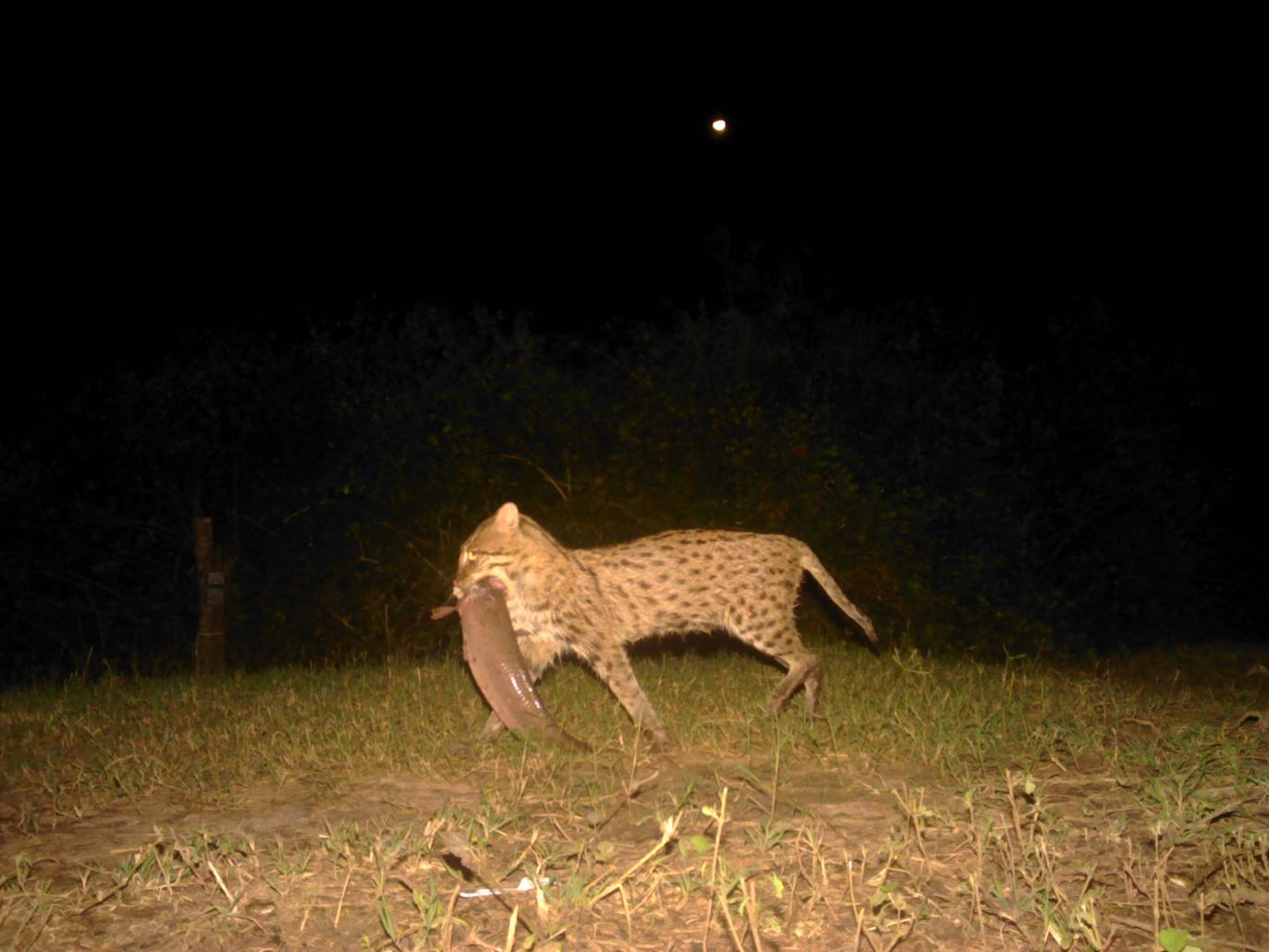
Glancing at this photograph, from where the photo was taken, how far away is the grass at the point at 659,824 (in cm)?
376

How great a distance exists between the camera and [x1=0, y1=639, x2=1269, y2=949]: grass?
3.76m

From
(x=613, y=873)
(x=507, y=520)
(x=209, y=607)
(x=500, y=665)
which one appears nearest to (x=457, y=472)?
(x=209, y=607)

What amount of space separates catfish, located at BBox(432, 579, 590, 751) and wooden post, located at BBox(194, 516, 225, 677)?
13.0ft

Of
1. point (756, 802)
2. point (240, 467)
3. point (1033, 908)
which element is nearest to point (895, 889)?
point (1033, 908)

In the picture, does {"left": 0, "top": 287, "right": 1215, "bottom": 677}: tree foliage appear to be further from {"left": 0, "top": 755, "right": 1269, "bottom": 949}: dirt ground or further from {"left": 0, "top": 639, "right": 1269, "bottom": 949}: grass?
{"left": 0, "top": 755, "right": 1269, "bottom": 949}: dirt ground

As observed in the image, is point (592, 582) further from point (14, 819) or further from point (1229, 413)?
point (1229, 413)

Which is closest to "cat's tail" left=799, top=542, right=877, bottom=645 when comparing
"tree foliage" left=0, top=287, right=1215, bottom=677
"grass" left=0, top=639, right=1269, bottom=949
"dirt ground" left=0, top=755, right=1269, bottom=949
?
"grass" left=0, top=639, right=1269, bottom=949

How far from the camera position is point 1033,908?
3.76 meters

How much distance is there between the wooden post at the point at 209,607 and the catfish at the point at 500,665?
3.97m

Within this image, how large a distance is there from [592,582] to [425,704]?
1355 mm

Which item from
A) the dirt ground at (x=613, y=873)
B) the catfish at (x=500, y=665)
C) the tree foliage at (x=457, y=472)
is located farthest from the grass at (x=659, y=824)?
the tree foliage at (x=457, y=472)

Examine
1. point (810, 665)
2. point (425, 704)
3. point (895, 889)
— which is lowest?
point (425, 704)

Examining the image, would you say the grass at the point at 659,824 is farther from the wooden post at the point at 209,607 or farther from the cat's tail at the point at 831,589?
the wooden post at the point at 209,607

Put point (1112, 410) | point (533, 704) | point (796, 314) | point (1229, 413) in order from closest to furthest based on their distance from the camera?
point (533, 704), point (796, 314), point (1112, 410), point (1229, 413)
